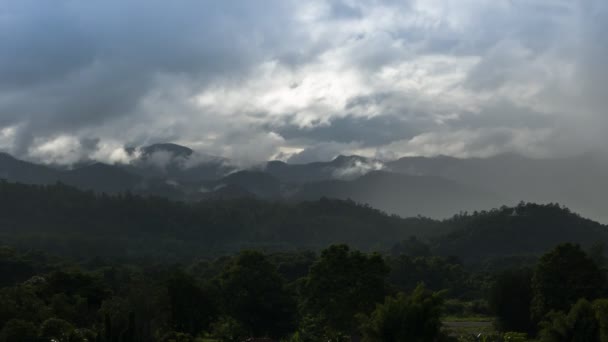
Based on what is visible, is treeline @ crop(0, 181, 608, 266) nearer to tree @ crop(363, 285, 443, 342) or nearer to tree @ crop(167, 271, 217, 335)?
tree @ crop(167, 271, 217, 335)

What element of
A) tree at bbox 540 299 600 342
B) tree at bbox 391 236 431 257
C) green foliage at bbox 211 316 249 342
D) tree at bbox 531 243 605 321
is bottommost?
green foliage at bbox 211 316 249 342

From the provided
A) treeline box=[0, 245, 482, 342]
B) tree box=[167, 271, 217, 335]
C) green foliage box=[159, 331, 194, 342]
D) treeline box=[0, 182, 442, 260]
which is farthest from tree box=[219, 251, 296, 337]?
treeline box=[0, 182, 442, 260]

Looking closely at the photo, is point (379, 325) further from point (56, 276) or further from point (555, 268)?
point (56, 276)

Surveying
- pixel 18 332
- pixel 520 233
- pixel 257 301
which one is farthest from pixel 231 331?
pixel 520 233

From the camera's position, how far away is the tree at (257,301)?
167ft

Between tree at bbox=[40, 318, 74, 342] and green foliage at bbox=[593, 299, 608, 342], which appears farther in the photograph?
tree at bbox=[40, 318, 74, 342]

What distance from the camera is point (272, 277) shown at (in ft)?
172

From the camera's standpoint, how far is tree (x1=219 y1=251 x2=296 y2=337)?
50969 mm

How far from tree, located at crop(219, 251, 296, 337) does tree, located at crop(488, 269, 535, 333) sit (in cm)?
1805

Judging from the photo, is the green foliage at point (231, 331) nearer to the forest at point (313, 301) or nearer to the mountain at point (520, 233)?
the forest at point (313, 301)

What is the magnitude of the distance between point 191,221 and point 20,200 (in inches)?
1841

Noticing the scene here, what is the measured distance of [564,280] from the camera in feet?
161

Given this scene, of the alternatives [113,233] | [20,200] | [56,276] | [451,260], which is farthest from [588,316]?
[20,200]

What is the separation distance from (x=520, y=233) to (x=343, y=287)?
13444cm
